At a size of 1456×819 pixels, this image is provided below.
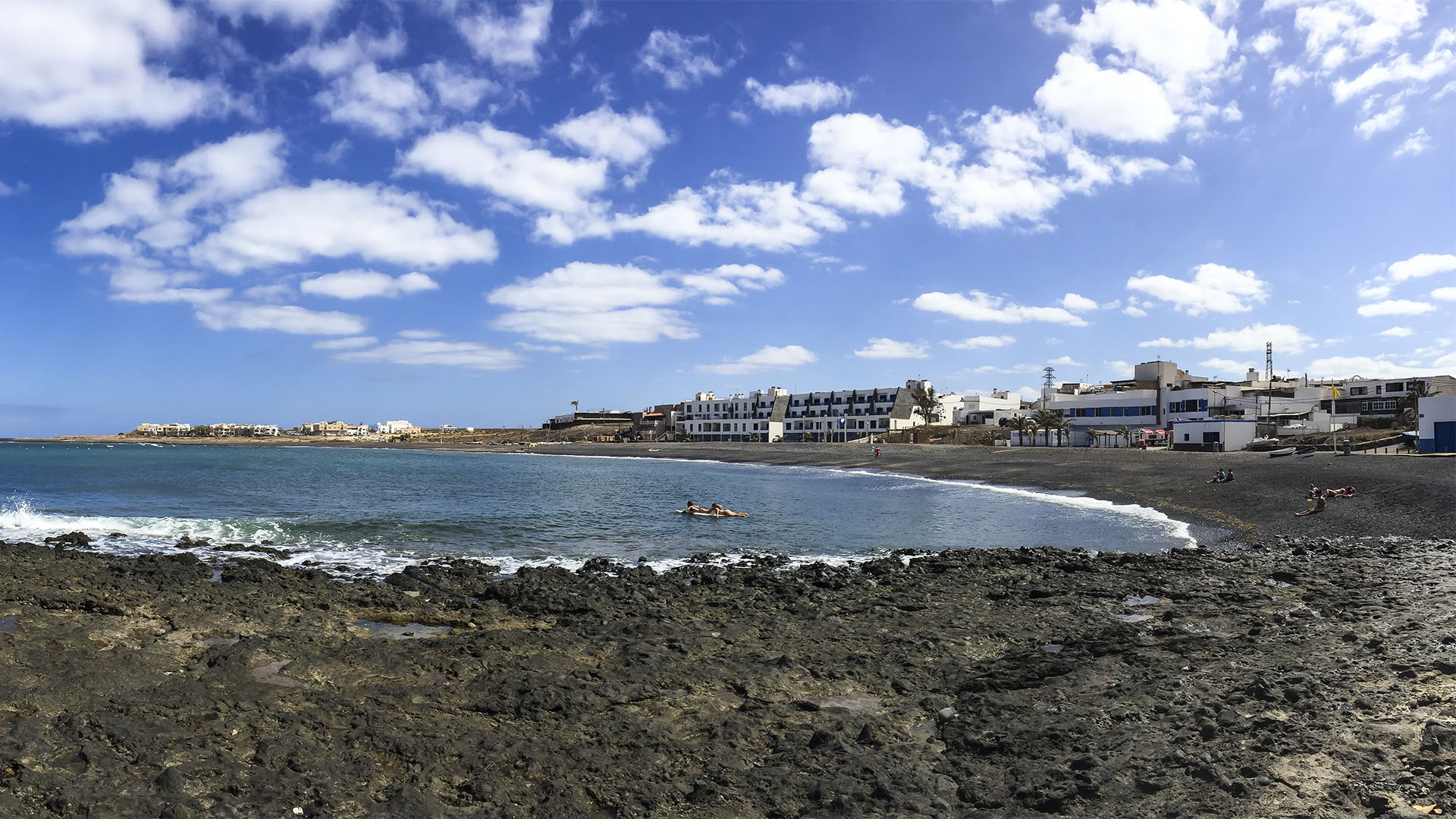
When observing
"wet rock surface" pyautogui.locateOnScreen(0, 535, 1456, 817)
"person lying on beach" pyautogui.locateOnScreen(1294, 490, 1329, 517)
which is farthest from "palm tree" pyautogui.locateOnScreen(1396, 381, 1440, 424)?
"wet rock surface" pyautogui.locateOnScreen(0, 535, 1456, 817)

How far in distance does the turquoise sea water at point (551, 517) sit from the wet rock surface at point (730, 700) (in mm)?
6463

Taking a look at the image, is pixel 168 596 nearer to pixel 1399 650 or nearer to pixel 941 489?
pixel 1399 650

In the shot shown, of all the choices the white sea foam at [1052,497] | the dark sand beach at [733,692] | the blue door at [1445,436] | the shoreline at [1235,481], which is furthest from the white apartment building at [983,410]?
the dark sand beach at [733,692]

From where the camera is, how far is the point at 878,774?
657 cm

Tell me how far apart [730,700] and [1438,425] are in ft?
190

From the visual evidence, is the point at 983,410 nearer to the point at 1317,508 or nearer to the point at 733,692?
the point at 1317,508

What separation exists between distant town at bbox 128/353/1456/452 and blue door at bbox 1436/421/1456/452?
0.06m

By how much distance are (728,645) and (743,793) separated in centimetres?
458

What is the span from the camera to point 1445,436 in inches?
1779

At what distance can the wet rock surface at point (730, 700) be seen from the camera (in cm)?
A: 620

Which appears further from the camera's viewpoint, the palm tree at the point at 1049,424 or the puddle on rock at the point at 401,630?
the palm tree at the point at 1049,424

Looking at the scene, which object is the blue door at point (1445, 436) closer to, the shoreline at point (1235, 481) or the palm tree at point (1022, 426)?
the shoreline at point (1235, 481)

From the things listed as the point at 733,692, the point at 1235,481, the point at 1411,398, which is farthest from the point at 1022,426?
the point at 733,692

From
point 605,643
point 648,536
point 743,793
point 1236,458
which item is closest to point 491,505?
point 648,536
